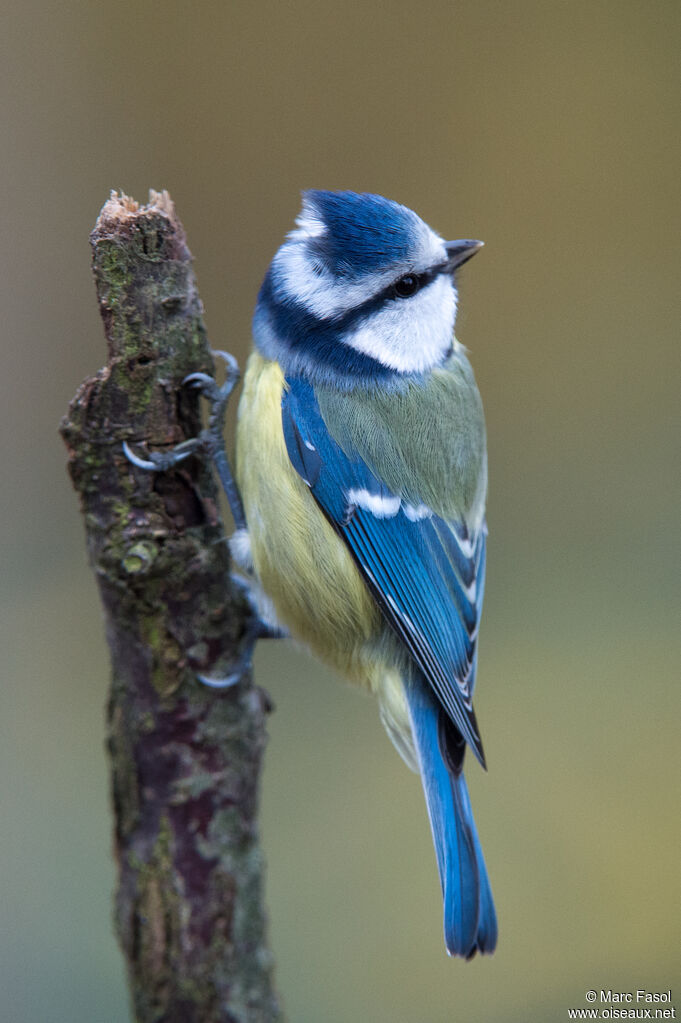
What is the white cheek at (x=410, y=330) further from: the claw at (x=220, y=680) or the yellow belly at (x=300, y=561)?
the claw at (x=220, y=680)

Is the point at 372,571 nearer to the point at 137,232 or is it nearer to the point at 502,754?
the point at 137,232

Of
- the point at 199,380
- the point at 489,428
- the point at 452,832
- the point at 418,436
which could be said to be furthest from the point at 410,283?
the point at 489,428

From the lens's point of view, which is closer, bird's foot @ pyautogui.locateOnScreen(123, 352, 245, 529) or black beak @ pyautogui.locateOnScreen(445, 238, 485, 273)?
bird's foot @ pyautogui.locateOnScreen(123, 352, 245, 529)

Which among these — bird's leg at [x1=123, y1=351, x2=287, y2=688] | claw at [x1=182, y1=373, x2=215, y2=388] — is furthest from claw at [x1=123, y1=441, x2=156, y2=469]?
claw at [x1=182, y1=373, x2=215, y2=388]

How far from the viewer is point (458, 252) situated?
61.7 inches

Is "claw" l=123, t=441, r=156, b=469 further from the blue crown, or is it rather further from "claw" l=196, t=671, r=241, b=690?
the blue crown

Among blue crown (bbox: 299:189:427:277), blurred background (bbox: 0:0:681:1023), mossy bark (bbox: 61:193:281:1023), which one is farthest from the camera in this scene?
blurred background (bbox: 0:0:681:1023)

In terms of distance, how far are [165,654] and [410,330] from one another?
66 centimetres

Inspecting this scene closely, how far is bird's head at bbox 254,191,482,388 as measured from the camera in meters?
1.48

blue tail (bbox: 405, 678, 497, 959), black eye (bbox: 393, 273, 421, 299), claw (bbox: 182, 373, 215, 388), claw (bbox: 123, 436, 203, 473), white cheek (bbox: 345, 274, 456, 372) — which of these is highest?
black eye (bbox: 393, 273, 421, 299)

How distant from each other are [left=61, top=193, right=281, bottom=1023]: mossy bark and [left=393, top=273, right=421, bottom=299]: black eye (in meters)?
0.33

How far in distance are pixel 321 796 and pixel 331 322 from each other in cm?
131

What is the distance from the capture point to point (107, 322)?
1.32 meters

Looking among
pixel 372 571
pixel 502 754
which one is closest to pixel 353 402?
pixel 372 571
